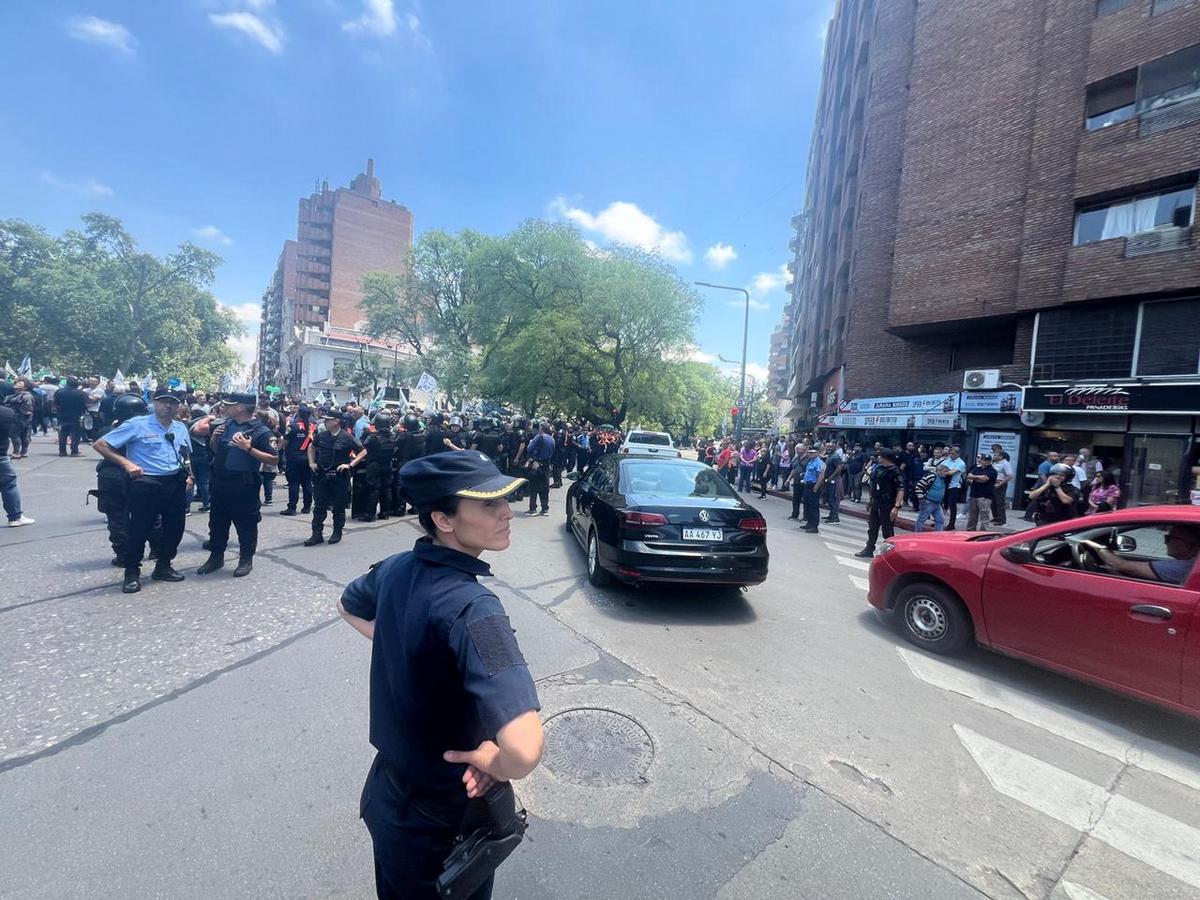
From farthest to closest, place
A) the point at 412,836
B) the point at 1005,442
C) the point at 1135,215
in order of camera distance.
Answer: the point at 1005,442
the point at 1135,215
the point at 412,836

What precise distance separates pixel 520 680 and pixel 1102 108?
872 inches

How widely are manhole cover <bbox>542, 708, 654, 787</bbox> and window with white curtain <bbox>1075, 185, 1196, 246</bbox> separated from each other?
1874 centimetres

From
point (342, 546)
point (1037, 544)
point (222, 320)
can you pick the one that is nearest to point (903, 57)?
point (1037, 544)

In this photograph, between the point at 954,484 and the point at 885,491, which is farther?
the point at 954,484

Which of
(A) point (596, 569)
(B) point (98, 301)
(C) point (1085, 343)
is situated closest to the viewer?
(A) point (596, 569)

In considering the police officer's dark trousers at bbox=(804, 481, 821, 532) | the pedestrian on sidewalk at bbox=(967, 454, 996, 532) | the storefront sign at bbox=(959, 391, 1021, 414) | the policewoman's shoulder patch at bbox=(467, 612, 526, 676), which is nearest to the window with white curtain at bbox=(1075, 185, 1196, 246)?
the storefront sign at bbox=(959, 391, 1021, 414)

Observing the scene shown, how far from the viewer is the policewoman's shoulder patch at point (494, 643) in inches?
44.7

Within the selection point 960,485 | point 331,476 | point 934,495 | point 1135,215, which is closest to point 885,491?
point 934,495

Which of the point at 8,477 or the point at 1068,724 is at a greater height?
the point at 8,477

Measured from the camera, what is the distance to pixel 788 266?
7225 cm

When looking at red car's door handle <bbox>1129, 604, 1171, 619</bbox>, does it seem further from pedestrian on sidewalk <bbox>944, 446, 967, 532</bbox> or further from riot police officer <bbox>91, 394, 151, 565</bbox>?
riot police officer <bbox>91, 394, 151, 565</bbox>

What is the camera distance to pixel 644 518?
17.7 ft

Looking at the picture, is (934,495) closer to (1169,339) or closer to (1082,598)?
(1082,598)

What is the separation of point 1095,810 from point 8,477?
10.9m
